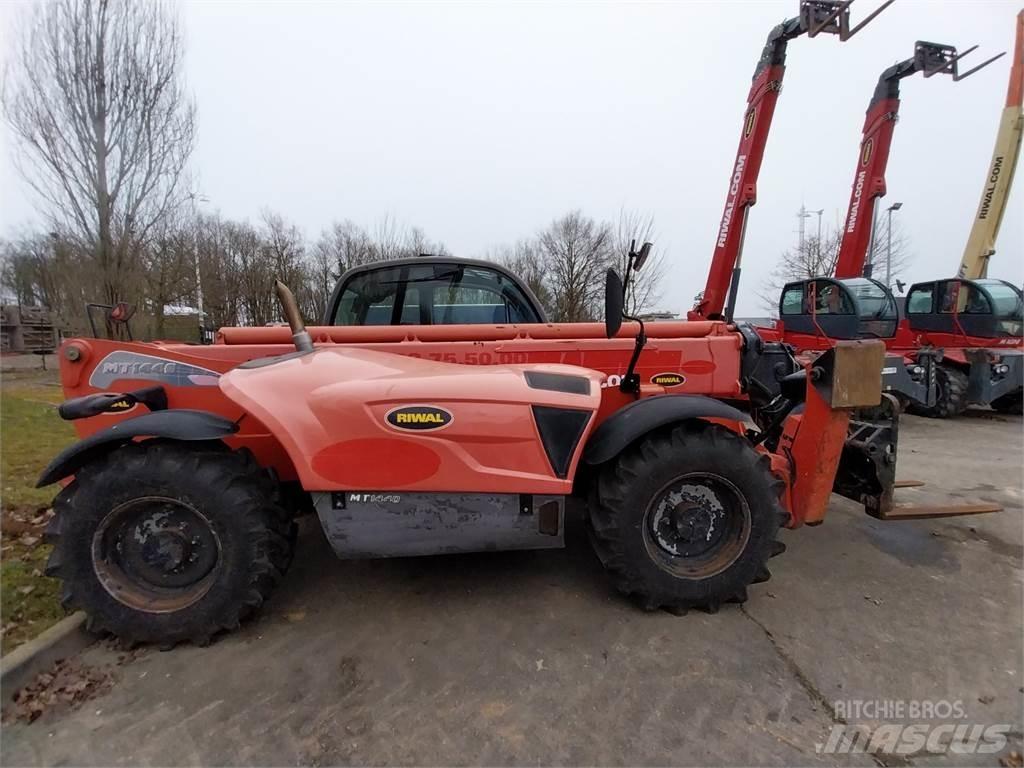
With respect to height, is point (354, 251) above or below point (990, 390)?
above

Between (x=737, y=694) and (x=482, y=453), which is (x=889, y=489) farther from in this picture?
(x=482, y=453)

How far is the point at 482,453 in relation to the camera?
2.62 meters

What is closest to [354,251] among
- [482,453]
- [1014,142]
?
[1014,142]

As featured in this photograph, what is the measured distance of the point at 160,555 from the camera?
2.68 m

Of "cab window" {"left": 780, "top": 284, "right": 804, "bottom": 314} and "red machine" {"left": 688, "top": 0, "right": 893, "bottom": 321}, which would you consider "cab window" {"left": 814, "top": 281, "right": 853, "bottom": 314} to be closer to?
"cab window" {"left": 780, "top": 284, "right": 804, "bottom": 314}

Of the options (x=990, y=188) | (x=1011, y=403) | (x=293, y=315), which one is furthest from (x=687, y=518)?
(x=990, y=188)

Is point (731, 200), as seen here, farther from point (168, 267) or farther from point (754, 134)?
point (168, 267)

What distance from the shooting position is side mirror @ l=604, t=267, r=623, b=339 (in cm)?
249

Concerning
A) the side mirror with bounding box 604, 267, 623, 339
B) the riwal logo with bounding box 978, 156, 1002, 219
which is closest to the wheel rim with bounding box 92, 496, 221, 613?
the side mirror with bounding box 604, 267, 623, 339

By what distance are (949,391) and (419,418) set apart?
1140 centimetres

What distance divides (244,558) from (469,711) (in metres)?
1.33

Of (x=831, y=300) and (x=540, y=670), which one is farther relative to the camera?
(x=831, y=300)

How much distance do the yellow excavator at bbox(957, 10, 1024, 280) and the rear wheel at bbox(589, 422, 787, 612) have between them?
1409cm

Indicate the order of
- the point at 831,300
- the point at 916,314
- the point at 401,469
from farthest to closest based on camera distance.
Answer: the point at 916,314, the point at 831,300, the point at 401,469
